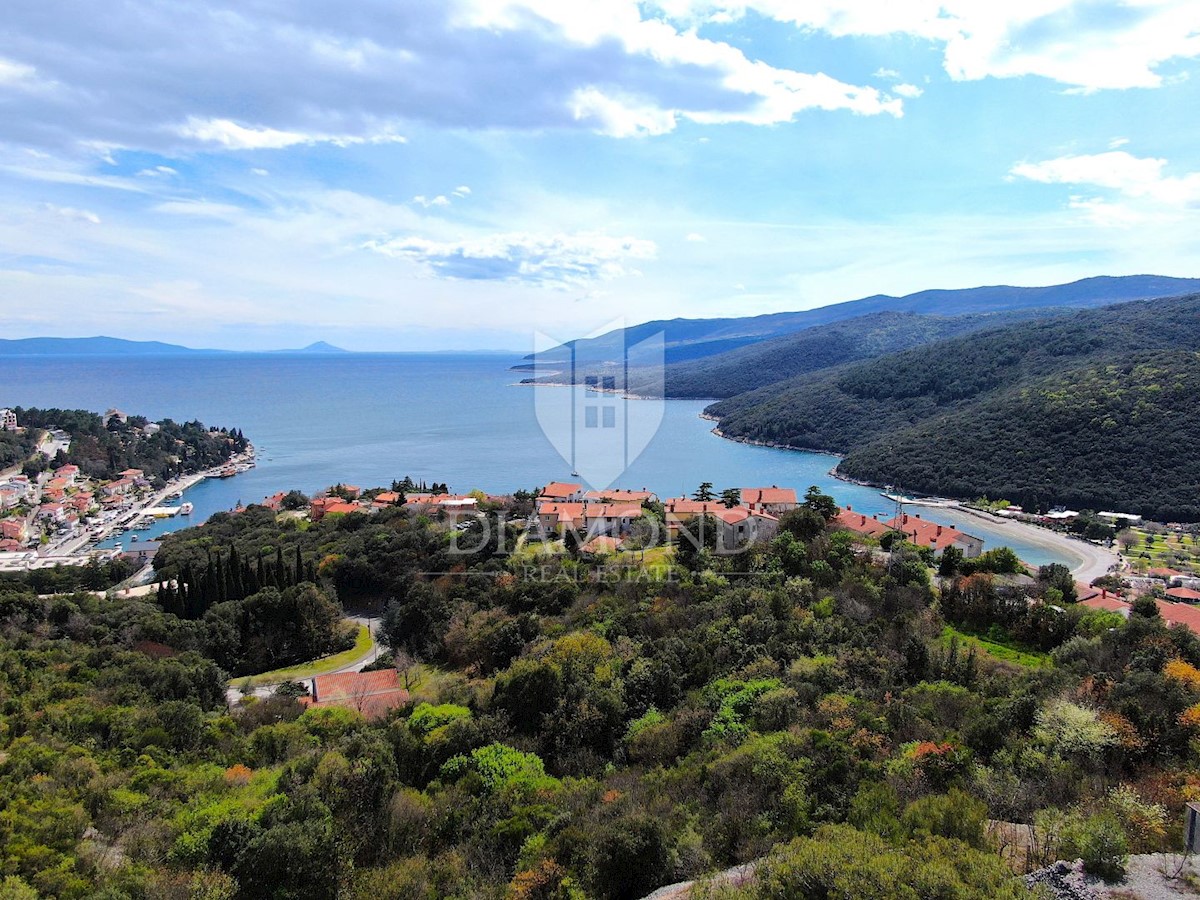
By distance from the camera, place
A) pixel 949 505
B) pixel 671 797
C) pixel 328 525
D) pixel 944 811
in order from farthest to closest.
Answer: pixel 949 505, pixel 328 525, pixel 671 797, pixel 944 811

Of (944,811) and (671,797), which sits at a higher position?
(944,811)

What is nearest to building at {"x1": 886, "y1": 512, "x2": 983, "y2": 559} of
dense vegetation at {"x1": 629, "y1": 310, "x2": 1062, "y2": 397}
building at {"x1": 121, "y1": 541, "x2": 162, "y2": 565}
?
building at {"x1": 121, "y1": 541, "x2": 162, "y2": 565}

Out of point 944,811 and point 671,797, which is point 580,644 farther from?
point 944,811

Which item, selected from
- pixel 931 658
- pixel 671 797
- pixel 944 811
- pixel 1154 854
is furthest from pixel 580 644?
pixel 1154 854

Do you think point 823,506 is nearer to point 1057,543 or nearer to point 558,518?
point 558,518

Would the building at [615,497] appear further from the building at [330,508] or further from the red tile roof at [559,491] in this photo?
the building at [330,508]

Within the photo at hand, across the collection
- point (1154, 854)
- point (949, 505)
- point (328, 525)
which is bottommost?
point (949, 505)

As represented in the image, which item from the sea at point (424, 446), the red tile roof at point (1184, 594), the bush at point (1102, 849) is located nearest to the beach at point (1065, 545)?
the sea at point (424, 446)

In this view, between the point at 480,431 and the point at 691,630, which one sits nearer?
the point at 691,630
